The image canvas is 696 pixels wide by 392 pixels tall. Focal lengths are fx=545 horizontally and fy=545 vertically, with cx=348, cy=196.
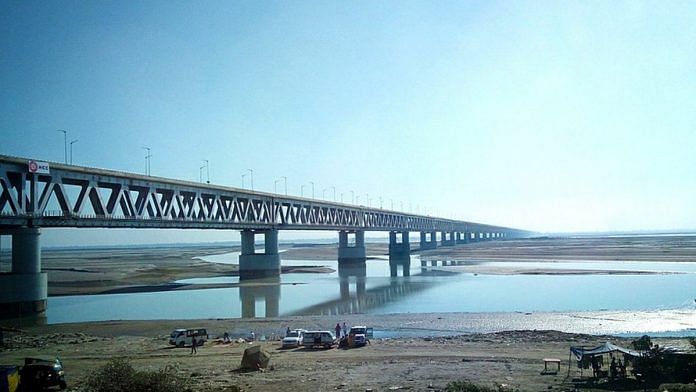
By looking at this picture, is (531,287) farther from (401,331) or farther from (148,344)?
(148,344)

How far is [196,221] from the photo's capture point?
72.4 meters

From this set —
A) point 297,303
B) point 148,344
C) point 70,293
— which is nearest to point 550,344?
point 148,344

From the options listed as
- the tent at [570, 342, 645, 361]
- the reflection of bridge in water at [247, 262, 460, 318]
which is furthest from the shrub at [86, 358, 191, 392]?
the reflection of bridge in water at [247, 262, 460, 318]

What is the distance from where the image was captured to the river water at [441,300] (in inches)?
1673

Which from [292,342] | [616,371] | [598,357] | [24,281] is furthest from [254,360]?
[24,281]

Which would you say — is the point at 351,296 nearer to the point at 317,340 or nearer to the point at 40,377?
the point at 317,340

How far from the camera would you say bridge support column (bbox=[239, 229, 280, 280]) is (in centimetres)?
8581

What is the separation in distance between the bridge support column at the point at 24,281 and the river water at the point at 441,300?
7.21 ft

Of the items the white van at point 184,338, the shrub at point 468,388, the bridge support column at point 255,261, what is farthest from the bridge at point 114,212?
the shrub at point 468,388

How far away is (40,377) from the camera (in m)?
20.1

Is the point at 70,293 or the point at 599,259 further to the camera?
the point at 599,259

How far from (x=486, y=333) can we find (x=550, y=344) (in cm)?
542

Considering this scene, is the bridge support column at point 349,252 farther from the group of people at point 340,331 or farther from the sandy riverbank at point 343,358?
the group of people at point 340,331

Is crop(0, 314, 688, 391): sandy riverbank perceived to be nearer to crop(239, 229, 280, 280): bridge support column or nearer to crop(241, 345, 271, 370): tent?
crop(241, 345, 271, 370): tent
